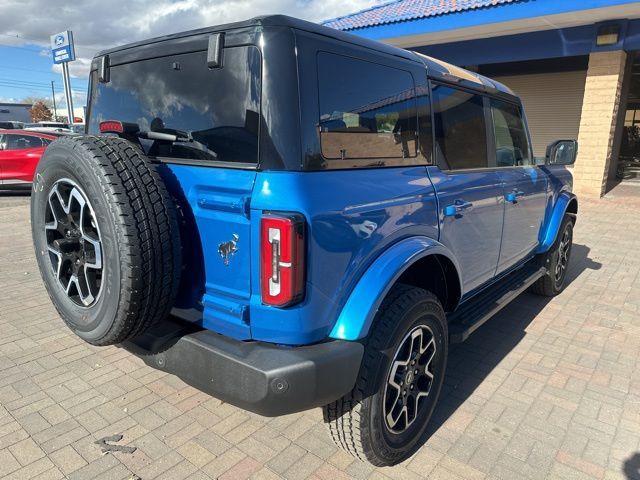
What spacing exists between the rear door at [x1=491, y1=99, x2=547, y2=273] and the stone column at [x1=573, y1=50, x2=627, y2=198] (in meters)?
8.02

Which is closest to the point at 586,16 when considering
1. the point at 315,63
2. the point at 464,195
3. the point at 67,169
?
the point at 464,195

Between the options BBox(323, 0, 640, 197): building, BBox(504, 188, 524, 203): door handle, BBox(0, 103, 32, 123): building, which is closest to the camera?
BBox(504, 188, 524, 203): door handle

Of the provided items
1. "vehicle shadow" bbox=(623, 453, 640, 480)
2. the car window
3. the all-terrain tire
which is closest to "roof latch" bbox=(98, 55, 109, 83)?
"vehicle shadow" bbox=(623, 453, 640, 480)

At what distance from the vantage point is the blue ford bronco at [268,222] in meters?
1.88

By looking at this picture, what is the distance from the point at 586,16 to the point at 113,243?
10.9 m

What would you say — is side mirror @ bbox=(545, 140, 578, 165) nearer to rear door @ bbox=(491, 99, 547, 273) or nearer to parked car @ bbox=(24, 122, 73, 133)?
rear door @ bbox=(491, 99, 547, 273)

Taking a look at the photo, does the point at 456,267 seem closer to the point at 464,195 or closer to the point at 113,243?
the point at 464,195

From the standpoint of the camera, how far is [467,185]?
2.88 metres

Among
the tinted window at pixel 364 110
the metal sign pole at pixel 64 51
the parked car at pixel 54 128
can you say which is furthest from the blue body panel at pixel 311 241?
the metal sign pole at pixel 64 51

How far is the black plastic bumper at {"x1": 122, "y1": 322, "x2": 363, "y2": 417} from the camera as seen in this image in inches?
72.4

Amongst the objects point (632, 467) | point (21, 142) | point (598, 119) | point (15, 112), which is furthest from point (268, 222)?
point (15, 112)

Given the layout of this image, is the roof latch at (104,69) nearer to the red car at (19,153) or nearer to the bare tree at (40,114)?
the red car at (19,153)

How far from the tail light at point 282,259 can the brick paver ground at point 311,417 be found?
107 cm

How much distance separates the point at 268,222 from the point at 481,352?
8.41 feet
